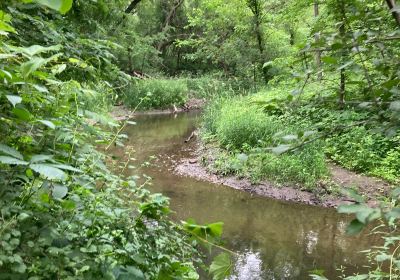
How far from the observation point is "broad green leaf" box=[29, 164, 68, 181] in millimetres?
981

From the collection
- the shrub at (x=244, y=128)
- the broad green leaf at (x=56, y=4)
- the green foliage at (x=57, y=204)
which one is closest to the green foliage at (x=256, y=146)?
the shrub at (x=244, y=128)

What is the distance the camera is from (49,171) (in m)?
1.01

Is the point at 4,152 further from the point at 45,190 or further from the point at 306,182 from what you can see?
the point at 306,182

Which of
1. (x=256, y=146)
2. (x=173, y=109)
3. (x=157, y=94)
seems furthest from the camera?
(x=173, y=109)

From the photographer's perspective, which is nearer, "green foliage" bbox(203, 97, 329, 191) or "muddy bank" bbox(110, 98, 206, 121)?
"green foliage" bbox(203, 97, 329, 191)

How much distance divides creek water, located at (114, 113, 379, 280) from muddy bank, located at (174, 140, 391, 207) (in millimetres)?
176

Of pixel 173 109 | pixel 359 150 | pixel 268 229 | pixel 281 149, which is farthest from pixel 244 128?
pixel 173 109

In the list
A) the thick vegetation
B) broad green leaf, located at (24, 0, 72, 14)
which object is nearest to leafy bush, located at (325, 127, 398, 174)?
the thick vegetation

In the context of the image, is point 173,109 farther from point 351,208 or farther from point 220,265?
point 351,208

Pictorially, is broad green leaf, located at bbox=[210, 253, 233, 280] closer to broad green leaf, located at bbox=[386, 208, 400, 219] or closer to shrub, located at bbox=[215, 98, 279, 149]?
broad green leaf, located at bbox=[386, 208, 400, 219]

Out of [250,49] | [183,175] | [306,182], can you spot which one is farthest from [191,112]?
[306,182]

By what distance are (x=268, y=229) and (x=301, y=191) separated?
4.83 feet

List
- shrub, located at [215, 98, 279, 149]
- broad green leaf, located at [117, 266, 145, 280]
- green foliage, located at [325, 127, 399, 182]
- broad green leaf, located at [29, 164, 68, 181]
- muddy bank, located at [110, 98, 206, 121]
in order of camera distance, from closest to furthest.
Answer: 1. broad green leaf, located at [29, 164, 68, 181]
2. broad green leaf, located at [117, 266, 145, 280]
3. green foliage, located at [325, 127, 399, 182]
4. shrub, located at [215, 98, 279, 149]
5. muddy bank, located at [110, 98, 206, 121]

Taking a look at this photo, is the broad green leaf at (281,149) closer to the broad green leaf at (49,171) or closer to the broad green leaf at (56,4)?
the broad green leaf at (49,171)
